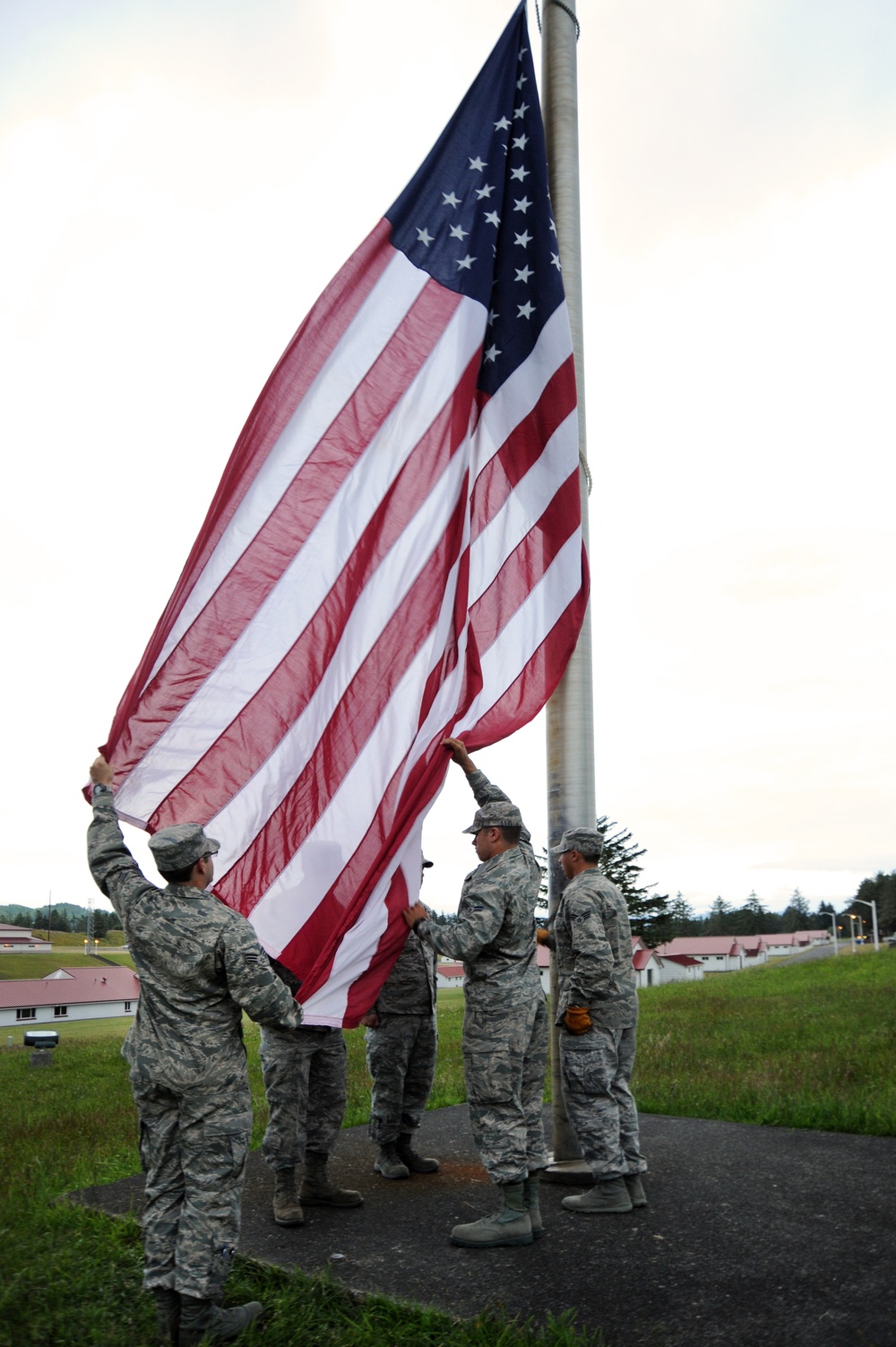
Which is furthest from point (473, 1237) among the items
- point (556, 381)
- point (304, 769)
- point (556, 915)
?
point (556, 381)

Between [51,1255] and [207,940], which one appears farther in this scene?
[51,1255]

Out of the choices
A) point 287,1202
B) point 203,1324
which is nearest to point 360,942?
point 287,1202

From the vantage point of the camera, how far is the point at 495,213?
675 cm

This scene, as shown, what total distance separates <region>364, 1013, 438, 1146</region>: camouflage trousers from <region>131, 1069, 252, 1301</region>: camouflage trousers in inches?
85.5

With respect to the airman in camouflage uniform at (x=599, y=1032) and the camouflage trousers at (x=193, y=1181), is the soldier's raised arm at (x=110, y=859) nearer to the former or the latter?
the camouflage trousers at (x=193, y=1181)

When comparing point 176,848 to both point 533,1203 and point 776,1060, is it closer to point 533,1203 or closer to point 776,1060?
point 533,1203

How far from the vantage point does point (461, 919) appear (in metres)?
5.29

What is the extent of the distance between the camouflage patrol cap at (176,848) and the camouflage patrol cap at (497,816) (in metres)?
1.73

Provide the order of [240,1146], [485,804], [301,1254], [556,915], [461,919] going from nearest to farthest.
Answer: [240,1146]
[301,1254]
[461,919]
[485,804]
[556,915]

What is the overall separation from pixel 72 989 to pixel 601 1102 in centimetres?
5868

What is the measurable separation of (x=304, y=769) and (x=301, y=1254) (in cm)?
239

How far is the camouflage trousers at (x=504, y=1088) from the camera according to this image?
16.7ft

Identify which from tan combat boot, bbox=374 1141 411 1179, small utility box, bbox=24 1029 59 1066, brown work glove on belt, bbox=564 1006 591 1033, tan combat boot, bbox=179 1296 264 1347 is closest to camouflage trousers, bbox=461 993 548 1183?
brown work glove on belt, bbox=564 1006 591 1033

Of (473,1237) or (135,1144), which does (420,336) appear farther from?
(135,1144)
